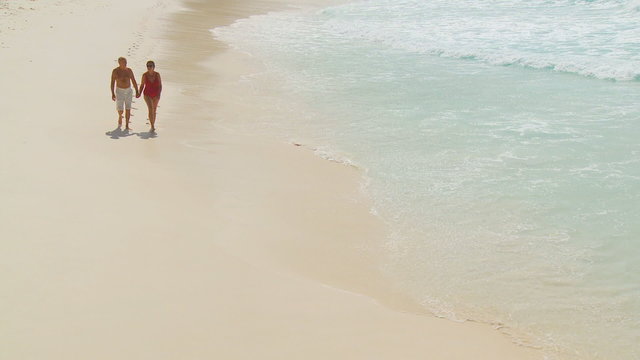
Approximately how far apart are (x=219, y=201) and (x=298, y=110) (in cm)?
511

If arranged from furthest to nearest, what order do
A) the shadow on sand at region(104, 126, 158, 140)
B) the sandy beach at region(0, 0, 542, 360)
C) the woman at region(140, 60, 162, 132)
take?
the woman at region(140, 60, 162, 132) < the shadow on sand at region(104, 126, 158, 140) < the sandy beach at region(0, 0, 542, 360)

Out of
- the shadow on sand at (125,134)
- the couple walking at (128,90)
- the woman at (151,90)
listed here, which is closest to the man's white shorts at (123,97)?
the couple walking at (128,90)

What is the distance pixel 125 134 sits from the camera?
31.7 ft

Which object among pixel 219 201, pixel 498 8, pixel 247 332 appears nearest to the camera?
pixel 247 332

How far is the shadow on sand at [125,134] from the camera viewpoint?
9.54 metres

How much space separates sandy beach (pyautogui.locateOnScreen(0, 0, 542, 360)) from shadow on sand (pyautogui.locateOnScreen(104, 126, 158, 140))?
0.06 meters

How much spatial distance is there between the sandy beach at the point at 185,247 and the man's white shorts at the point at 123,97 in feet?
1.11

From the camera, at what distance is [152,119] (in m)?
9.95

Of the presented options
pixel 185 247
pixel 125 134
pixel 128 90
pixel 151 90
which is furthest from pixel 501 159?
pixel 128 90

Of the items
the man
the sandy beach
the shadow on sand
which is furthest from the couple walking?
the sandy beach

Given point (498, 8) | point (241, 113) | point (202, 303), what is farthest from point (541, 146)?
point (498, 8)

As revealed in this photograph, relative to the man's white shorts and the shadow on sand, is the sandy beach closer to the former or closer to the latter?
the shadow on sand

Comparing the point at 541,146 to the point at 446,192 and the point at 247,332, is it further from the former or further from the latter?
the point at 247,332

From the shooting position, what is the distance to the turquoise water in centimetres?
562
